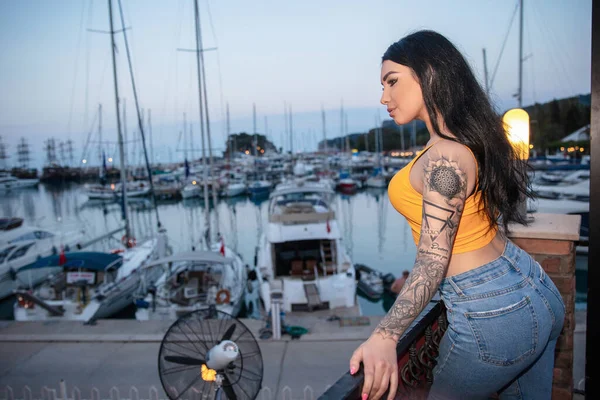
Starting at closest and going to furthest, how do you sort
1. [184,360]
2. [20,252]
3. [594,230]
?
[594,230] → [184,360] → [20,252]

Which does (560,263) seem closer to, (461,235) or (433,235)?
(461,235)

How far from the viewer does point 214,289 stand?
12.9 m

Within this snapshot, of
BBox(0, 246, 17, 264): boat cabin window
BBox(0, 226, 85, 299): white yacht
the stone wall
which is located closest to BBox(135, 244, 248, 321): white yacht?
BBox(0, 226, 85, 299): white yacht

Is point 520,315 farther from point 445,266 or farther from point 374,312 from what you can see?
point 374,312

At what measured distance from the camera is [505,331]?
135 centimetres

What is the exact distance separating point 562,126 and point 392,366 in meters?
64.5

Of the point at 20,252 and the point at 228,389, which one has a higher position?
the point at 228,389

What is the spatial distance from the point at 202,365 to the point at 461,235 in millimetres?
2788

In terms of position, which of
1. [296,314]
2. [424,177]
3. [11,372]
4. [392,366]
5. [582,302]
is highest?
[424,177]

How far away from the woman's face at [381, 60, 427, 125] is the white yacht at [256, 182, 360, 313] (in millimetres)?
10569

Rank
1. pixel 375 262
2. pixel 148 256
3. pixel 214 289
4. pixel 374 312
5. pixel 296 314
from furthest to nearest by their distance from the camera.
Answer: pixel 375 262
pixel 148 256
pixel 374 312
pixel 214 289
pixel 296 314

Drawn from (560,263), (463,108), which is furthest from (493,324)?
(560,263)

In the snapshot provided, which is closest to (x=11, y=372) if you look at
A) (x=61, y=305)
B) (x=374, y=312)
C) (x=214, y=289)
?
(x=61, y=305)

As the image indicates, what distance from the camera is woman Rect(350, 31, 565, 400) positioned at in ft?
4.25
